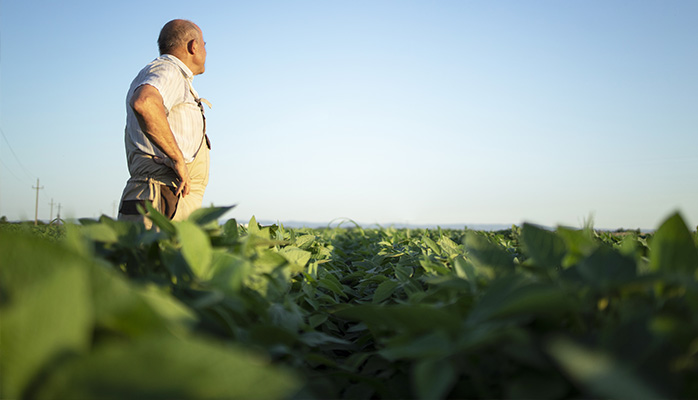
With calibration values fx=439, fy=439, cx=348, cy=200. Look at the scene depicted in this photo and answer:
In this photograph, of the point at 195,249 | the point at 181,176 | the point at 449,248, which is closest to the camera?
the point at 195,249

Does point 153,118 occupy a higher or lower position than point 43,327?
higher

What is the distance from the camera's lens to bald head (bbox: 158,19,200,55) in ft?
12.9

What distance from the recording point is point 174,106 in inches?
150

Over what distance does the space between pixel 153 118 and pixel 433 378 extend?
123 inches

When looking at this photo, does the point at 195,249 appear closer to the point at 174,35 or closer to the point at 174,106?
the point at 174,106

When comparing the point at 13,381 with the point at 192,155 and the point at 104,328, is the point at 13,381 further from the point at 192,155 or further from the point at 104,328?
the point at 192,155

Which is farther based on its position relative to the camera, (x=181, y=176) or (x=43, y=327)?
(x=181, y=176)

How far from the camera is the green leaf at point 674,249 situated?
2.50 feet

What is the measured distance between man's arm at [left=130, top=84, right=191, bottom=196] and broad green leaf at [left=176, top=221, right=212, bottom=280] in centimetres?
262

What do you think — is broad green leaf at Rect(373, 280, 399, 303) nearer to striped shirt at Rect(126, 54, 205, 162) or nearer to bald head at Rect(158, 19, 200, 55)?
striped shirt at Rect(126, 54, 205, 162)

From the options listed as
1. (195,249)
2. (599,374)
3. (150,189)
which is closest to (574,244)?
(599,374)

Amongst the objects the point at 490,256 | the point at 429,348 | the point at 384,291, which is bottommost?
the point at 384,291

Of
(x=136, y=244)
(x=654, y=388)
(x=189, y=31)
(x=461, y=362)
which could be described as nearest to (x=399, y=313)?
(x=461, y=362)

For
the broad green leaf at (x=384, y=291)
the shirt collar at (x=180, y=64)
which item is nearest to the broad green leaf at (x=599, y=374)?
the broad green leaf at (x=384, y=291)
